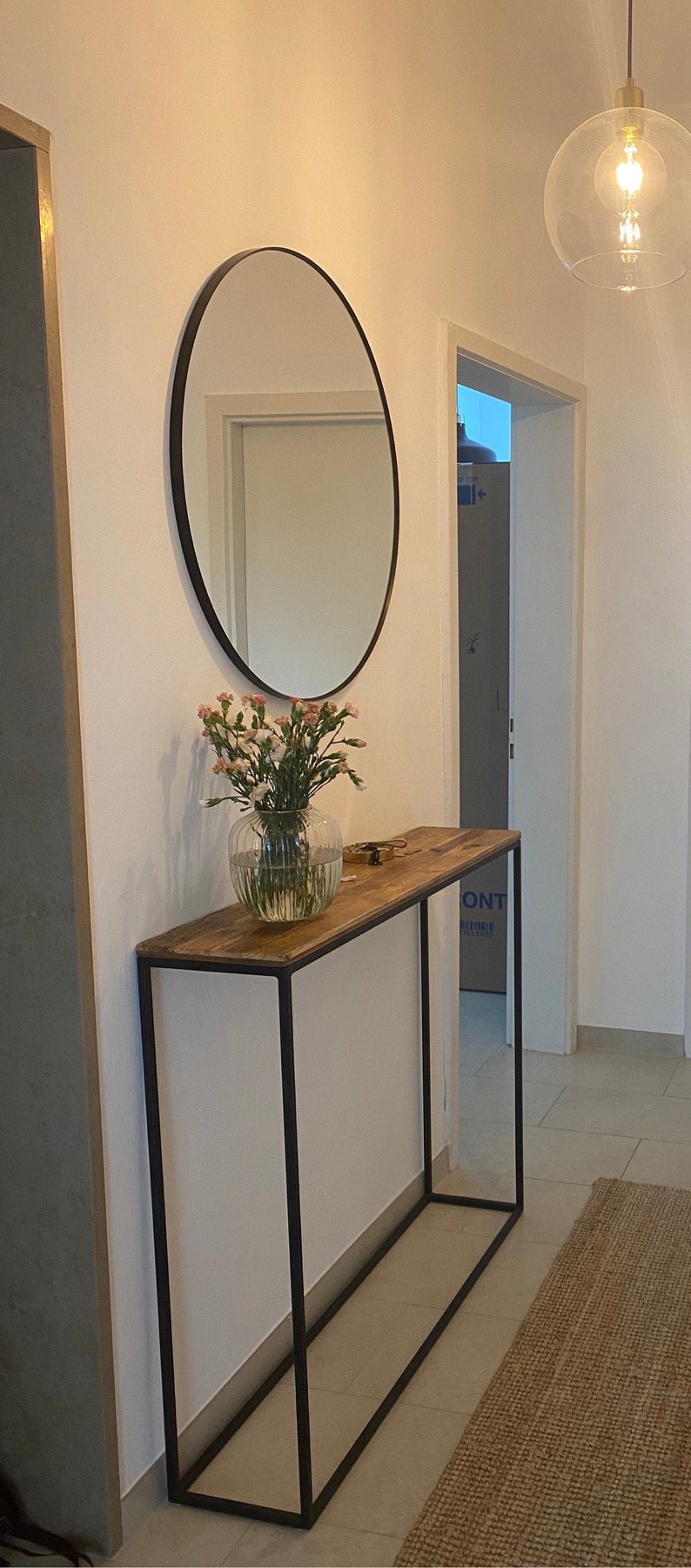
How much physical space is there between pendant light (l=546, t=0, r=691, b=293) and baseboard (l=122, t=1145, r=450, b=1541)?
6.56 feet

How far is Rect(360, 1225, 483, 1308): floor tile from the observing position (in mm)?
2865

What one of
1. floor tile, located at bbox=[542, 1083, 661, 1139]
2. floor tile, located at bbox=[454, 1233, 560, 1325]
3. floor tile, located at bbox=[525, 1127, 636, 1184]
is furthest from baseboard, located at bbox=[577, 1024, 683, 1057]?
floor tile, located at bbox=[454, 1233, 560, 1325]

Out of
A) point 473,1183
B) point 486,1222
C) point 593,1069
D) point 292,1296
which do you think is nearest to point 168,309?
point 292,1296

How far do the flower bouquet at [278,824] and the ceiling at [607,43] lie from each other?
233cm

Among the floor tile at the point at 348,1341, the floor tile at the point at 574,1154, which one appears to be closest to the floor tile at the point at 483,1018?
the floor tile at the point at 574,1154

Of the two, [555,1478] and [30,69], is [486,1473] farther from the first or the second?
[30,69]

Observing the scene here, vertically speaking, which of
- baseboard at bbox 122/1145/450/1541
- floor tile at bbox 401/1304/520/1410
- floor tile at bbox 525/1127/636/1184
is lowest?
floor tile at bbox 525/1127/636/1184

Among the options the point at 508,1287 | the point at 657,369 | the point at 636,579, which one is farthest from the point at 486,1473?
the point at 657,369

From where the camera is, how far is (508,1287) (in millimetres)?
2887

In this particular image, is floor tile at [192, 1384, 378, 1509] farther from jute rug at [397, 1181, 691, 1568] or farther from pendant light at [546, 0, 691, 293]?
pendant light at [546, 0, 691, 293]

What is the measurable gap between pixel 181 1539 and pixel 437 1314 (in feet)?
2.68

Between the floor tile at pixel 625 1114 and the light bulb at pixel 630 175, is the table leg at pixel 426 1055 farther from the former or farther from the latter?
the light bulb at pixel 630 175

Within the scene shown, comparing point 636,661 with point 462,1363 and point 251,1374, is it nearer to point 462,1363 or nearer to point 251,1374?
point 462,1363

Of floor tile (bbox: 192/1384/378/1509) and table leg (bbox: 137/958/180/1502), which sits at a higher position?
table leg (bbox: 137/958/180/1502)
